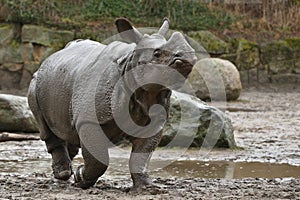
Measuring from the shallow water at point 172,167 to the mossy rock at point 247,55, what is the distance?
37.6 feet

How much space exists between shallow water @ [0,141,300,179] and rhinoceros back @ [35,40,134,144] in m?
1.31

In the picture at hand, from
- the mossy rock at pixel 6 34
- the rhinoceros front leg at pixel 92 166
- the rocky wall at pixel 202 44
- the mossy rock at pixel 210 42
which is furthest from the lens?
the mossy rock at pixel 210 42

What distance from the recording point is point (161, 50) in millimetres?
4887

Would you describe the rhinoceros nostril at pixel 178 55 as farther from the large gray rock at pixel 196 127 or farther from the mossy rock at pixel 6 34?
the mossy rock at pixel 6 34

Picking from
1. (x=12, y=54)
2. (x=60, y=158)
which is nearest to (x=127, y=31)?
(x=60, y=158)

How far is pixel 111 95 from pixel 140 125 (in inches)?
12.5

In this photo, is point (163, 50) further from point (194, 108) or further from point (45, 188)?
point (194, 108)

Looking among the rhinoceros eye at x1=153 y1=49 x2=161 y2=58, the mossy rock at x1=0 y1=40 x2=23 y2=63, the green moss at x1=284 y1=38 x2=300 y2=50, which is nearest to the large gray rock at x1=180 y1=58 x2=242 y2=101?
the green moss at x1=284 y1=38 x2=300 y2=50

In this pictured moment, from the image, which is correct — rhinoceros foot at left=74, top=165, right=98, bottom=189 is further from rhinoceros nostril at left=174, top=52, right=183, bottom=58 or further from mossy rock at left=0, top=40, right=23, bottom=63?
mossy rock at left=0, top=40, right=23, bottom=63

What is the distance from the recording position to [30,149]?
9570mm

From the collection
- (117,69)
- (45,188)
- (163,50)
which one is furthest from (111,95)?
(45,188)

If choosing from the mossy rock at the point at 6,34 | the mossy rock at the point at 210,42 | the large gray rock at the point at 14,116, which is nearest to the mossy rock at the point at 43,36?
the mossy rock at the point at 6,34

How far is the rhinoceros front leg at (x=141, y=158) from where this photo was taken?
5.64 m

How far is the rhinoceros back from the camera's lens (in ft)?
18.2
